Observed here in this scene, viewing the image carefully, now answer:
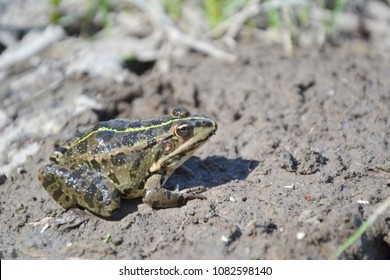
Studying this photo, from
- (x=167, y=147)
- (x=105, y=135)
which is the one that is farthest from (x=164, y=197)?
(x=105, y=135)

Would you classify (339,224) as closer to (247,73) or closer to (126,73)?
(247,73)

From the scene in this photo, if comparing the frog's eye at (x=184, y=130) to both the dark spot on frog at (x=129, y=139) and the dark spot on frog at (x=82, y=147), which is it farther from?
the dark spot on frog at (x=82, y=147)

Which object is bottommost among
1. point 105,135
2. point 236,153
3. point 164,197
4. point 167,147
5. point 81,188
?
point 236,153

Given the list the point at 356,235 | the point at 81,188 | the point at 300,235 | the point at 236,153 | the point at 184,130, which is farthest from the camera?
the point at 236,153

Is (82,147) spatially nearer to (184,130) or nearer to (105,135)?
(105,135)

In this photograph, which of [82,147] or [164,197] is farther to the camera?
[82,147]

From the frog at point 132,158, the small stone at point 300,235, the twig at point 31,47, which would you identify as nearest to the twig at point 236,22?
the twig at point 31,47

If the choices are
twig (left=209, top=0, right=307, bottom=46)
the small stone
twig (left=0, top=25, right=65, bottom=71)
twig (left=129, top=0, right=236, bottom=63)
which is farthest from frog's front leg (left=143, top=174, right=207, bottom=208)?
twig (left=0, top=25, right=65, bottom=71)

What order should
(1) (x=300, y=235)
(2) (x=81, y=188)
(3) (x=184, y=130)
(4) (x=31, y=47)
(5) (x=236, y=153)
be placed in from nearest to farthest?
(1) (x=300, y=235) → (2) (x=81, y=188) → (3) (x=184, y=130) → (5) (x=236, y=153) → (4) (x=31, y=47)

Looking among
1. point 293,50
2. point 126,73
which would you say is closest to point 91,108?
point 126,73

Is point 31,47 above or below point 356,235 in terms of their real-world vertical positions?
above
